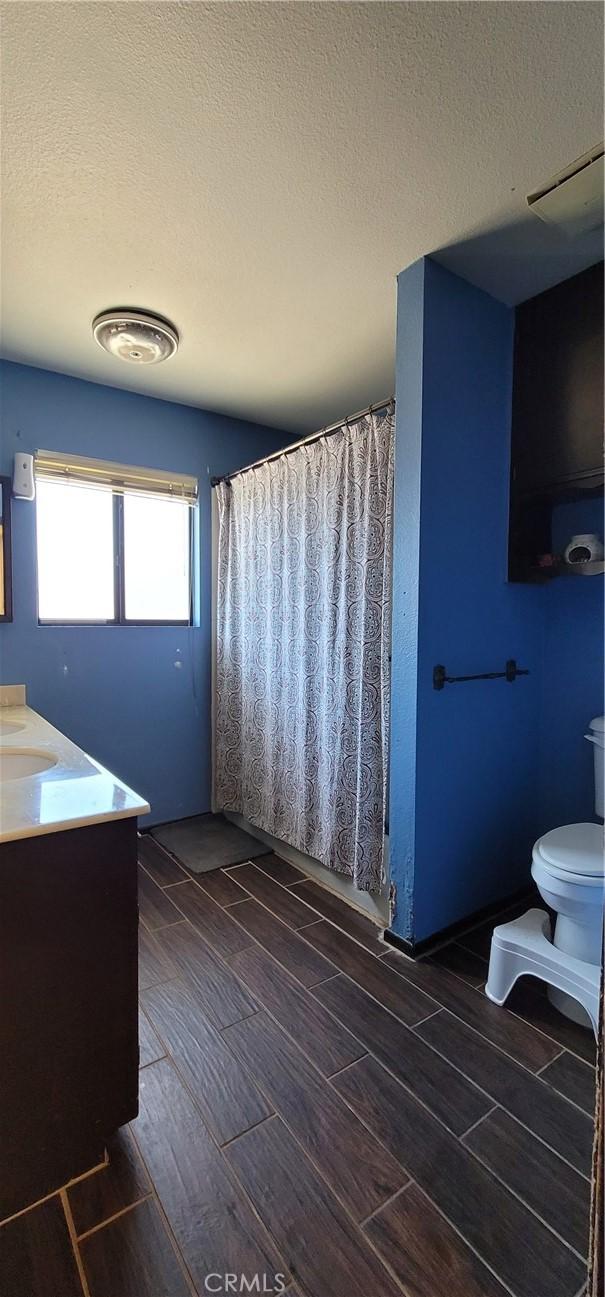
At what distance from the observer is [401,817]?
1837mm

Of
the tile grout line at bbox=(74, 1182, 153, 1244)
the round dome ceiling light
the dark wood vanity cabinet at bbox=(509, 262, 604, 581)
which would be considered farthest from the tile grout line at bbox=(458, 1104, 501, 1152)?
the round dome ceiling light

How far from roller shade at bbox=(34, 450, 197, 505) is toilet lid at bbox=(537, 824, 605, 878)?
2.47m

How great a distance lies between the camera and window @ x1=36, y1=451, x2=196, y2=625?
254 cm

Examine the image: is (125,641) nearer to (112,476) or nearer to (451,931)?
(112,476)

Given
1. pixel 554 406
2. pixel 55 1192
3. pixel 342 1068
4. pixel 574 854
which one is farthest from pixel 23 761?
pixel 554 406

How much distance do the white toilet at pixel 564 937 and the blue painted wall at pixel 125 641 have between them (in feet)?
6.42

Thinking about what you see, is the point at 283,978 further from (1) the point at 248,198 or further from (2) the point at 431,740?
(1) the point at 248,198

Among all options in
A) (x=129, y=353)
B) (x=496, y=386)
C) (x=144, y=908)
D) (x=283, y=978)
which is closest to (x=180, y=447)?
(x=129, y=353)

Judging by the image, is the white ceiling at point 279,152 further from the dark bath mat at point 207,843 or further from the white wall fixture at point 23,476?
the dark bath mat at point 207,843

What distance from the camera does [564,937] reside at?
1.60 m

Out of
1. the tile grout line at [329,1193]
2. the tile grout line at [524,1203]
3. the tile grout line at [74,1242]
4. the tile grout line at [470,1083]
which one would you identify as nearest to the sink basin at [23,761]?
the tile grout line at [74,1242]

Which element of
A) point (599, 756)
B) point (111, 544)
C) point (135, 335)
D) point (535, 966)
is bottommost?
point (535, 966)

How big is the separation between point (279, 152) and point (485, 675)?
1.73m

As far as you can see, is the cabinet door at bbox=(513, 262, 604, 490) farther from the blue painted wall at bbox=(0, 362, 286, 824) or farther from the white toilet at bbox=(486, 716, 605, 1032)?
the blue painted wall at bbox=(0, 362, 286, 824)
